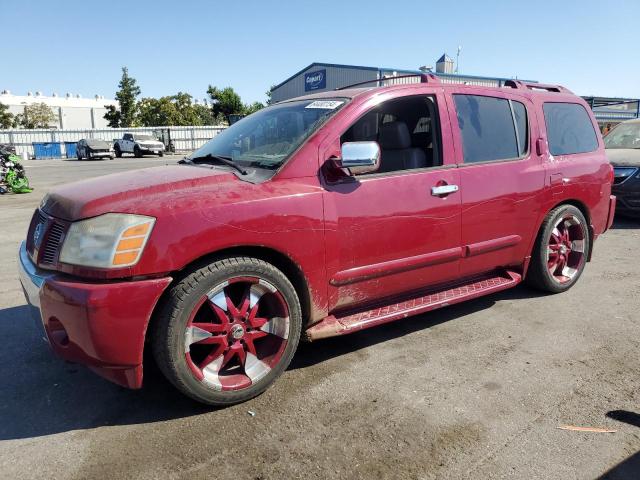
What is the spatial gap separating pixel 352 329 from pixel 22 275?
2.02m

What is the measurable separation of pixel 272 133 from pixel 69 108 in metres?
98.0

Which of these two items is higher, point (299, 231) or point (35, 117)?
point (35, 117)

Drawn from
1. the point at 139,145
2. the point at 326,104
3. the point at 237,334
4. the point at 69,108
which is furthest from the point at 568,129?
the point at 69,108

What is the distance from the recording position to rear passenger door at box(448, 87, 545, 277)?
372 centimetres

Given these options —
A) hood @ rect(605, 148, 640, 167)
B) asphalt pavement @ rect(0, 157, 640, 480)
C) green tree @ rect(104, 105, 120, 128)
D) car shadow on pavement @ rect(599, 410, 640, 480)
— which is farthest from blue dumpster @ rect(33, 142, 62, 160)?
car shadow on pavement @ rect(599, 410, 640, 480)

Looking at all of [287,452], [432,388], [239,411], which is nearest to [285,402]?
[239,411]

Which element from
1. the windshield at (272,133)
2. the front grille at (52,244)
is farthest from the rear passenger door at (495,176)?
the front grille at (52,244)

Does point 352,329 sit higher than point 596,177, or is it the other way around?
point 596,177

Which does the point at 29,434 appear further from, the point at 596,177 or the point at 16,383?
the point at 596,177

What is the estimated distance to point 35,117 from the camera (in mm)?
63844

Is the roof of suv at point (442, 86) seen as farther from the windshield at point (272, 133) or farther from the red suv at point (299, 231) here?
the windshield at point (272, 133)

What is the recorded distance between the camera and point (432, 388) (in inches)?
117

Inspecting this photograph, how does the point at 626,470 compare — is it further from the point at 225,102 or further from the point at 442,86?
the point at 225,102

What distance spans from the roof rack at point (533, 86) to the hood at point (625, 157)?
4.19 metres
